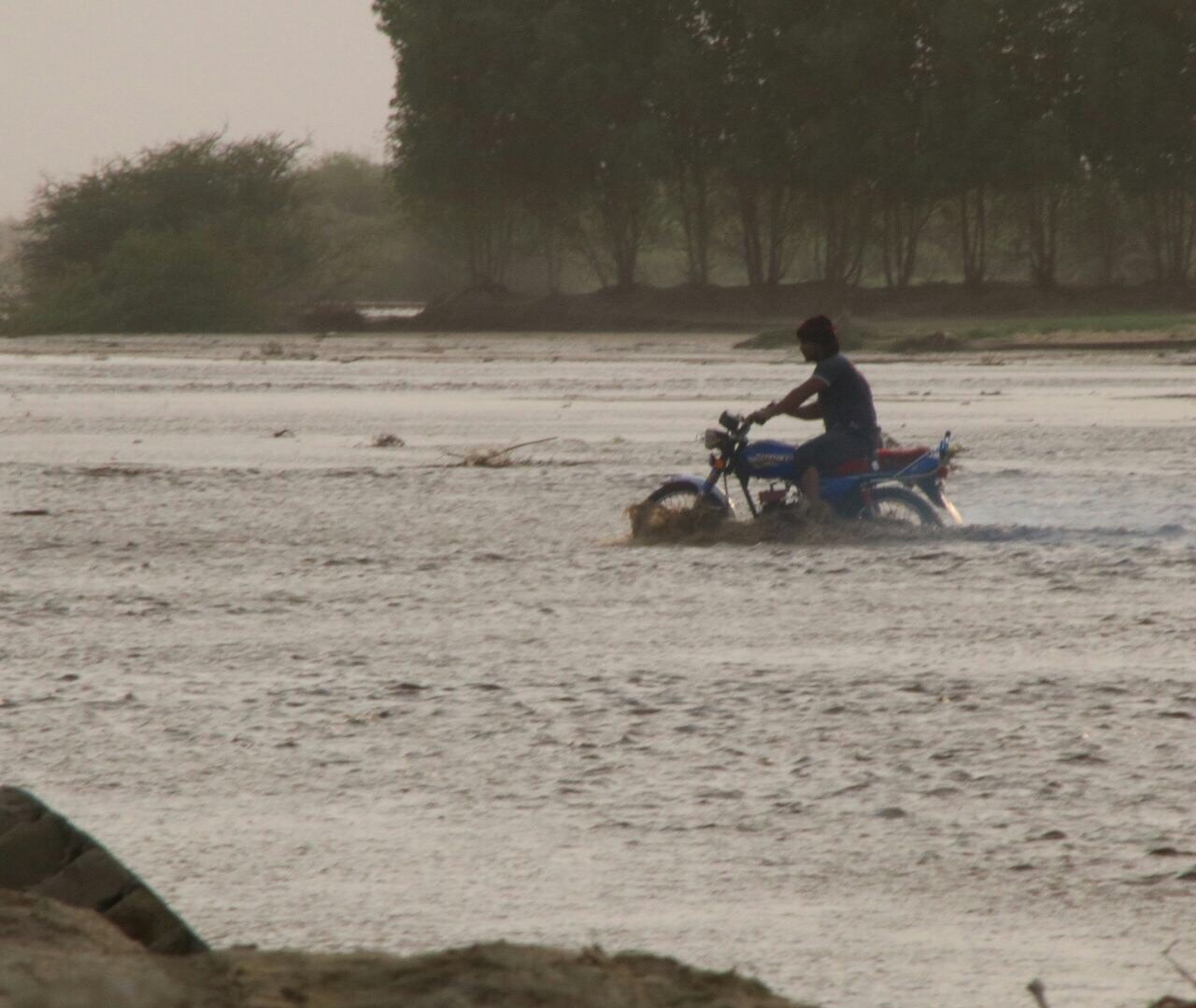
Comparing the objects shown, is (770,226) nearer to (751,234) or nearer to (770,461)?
(751,234)

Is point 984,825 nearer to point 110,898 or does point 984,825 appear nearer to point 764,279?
point 110,898

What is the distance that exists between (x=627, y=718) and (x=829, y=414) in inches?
226

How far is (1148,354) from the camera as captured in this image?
1387 inches

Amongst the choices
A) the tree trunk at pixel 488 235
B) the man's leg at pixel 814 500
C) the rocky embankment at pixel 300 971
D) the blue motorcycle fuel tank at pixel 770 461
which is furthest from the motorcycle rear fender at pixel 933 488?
the tree trunk at pixel 488 235

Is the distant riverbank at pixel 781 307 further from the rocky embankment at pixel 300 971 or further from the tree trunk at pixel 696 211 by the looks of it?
the rocky embankment at pixel 300 971

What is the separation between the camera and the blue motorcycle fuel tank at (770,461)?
1246cm

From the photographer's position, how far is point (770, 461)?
1248 centimetres

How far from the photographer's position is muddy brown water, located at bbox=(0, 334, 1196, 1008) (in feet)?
16.0

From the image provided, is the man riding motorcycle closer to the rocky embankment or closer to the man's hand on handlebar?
the man's hand on handlebar

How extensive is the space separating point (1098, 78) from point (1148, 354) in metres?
20.9

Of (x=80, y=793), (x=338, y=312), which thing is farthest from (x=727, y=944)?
(x=338, y=312)

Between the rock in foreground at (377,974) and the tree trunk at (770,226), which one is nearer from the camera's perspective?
the rock in foreground at (377,974)

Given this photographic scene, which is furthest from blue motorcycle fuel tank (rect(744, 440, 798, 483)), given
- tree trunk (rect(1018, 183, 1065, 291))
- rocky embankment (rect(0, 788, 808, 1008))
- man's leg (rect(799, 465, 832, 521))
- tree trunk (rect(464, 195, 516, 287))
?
tree trunk (rect(464, 195, 516, 287))

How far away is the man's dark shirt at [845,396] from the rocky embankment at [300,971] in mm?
9276
